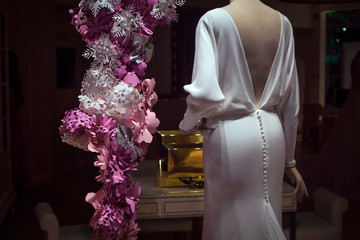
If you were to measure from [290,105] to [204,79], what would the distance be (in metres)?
0.52

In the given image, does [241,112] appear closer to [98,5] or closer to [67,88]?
[98,5]

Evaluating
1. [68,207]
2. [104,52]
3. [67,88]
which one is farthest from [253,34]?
[67,88]

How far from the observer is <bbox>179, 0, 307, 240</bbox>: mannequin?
2.29 meters

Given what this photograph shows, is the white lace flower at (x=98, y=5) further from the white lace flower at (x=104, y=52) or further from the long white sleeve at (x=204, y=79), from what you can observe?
the long white sleeve at (x=204, y=79)

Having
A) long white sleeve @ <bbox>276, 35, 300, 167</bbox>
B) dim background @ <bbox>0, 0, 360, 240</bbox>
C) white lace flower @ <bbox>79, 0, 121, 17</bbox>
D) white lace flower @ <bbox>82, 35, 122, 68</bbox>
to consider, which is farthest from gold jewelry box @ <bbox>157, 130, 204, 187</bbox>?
dim background @ <bbox>0, 0, 360, 240</bbox>

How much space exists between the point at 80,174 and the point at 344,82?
3.18 m

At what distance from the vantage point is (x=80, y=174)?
604 cm

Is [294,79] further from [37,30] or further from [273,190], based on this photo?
[37,30]

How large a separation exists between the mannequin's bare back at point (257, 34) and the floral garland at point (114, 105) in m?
0.37

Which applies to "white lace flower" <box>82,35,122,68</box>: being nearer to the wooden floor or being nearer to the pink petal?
the pink petal

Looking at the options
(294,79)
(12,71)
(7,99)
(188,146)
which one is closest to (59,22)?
(12,71)

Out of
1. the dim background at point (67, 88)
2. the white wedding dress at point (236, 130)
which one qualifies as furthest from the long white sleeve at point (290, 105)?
the dim background at point (67, 88)

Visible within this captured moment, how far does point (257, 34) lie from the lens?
7.68ft

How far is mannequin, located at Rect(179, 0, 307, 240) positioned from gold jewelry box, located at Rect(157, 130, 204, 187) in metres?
0.42
